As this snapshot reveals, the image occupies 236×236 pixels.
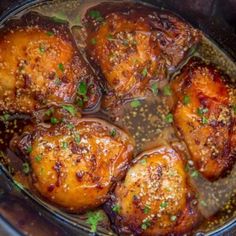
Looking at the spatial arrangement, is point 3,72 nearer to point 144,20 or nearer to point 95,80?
point 95,80

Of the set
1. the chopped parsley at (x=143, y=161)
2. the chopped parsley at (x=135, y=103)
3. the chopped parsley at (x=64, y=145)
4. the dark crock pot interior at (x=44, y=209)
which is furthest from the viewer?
the chopped parsley at (x=135, y=103)

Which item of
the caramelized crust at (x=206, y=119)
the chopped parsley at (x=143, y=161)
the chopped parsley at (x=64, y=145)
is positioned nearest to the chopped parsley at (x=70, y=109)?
the chopped parsley at (x=64, y=145)

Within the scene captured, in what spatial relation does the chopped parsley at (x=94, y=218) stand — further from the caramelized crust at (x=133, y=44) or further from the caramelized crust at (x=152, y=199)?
the caramelized crust at (x=133, y=44)

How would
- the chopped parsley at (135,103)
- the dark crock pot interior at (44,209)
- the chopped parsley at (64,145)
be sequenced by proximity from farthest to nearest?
the chopped parsley at (135,103), the chopped parsley at (64,145), the dark crock pot interior at (44,209)

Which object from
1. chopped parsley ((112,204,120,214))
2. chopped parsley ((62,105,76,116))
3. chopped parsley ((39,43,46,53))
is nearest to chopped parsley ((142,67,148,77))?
chopped parsley ((62,105,76,116))

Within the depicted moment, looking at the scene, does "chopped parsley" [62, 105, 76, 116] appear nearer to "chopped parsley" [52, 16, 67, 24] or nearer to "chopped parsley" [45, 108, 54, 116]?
"chopped parsley" [45, 108, 54, 116]

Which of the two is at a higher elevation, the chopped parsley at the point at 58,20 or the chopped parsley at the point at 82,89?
the chopped parsley at the point at 58,20

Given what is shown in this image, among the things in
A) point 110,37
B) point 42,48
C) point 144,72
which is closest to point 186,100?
point 144,72
